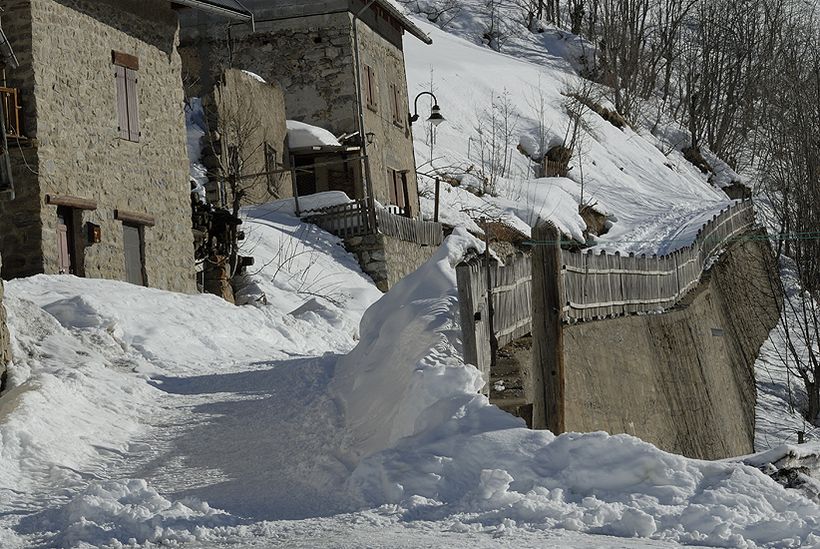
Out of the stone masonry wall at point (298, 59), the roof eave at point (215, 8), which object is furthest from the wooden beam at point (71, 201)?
the stone masonry wall at point (298, 59)

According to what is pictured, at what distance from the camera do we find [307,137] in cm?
3097

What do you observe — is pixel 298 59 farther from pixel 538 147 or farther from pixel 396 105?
pixel 538 147

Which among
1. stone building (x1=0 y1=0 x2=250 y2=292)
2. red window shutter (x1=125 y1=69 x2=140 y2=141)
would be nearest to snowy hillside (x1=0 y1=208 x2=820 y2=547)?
stone building (x1=0 y1=0 x2=250 y2=292)

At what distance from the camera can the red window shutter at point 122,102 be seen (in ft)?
66.2

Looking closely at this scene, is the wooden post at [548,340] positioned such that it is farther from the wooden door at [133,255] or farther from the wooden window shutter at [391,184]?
the wooden window shutter at [391,184]

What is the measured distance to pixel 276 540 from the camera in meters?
7.00

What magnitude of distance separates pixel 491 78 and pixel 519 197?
48.7ft

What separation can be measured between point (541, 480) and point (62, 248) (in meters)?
12.7

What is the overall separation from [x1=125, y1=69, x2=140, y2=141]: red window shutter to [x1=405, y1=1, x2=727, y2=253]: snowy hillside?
49.4 feet

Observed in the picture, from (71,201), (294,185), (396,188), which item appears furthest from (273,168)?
(71,201)

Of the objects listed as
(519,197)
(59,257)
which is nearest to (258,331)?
(59,257)

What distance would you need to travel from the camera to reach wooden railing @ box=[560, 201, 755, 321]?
534 inches

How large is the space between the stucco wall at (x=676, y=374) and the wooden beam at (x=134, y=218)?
332 inches

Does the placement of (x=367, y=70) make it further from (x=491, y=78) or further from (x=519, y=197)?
(x=491, y=78)
